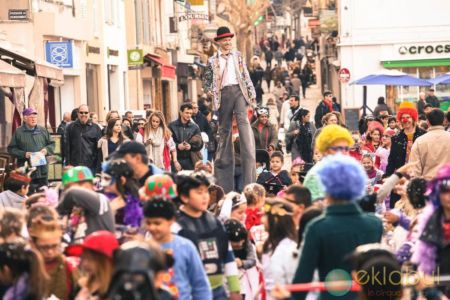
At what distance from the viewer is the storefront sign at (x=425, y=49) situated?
198 feet

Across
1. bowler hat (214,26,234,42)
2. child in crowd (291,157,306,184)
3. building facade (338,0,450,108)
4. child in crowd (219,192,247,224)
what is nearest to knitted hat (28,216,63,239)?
child in crowd (219,192,247,224)

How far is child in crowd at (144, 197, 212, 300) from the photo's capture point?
1036cm

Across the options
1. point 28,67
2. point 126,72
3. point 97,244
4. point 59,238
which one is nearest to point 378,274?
point 97,244

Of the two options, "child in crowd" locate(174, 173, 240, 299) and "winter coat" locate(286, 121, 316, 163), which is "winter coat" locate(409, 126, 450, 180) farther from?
"winter coat" locate(286, 121, 316, 163)

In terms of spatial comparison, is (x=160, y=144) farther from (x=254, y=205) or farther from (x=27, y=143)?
(x=254, y=205)

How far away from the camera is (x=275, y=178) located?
66.0 ft

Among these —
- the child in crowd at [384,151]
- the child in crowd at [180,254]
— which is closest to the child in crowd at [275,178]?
the child in crowd at [384,151]

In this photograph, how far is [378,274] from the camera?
9695mm

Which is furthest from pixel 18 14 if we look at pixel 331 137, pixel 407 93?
pixel 331 137

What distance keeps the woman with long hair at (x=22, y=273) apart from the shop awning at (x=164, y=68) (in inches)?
1822

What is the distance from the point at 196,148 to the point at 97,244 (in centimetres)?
1562

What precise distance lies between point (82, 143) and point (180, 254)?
14.8 meters

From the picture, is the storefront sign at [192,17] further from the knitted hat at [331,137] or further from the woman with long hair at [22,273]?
the woman with long hair at [22,273]

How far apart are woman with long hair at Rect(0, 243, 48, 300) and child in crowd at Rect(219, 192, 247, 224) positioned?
4508 mm
